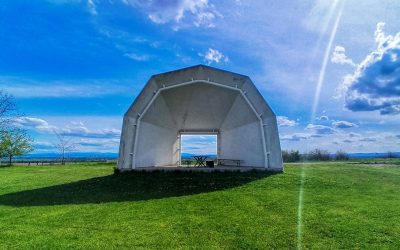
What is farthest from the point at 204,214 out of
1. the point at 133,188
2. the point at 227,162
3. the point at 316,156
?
the point at 316,156

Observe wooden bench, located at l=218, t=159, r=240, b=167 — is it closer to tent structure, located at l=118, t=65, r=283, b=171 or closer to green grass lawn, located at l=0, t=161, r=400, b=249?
tent structure, located at l=118, t=65, r=283, b=171

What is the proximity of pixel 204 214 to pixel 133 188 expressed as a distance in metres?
5.19

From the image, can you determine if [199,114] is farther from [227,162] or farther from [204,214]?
[204,214]

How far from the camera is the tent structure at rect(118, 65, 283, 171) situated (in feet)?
60.2

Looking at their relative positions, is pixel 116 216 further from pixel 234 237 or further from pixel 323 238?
pixel 323 238

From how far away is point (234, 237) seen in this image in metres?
7.66

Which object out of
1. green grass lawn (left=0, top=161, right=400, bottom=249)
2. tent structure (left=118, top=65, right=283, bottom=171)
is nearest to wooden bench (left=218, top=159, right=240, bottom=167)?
tent structure (left=118, top=65, right=283, bottom=171)

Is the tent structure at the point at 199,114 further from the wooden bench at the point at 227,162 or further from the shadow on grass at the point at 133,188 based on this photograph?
the shadow on grass at the point at 133,188

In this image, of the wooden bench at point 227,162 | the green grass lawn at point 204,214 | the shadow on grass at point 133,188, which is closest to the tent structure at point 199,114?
the wooden bench at point 227,162

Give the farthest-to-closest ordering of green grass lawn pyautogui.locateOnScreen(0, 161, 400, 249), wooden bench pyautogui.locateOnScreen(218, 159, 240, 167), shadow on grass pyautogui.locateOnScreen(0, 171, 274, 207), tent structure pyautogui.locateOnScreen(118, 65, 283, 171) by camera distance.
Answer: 1. wooden bench pyautogui.locateOnScreen(218, 159, 240, 167)
2. tent structure pyautogui.locateOnScreen(118, 65, 283, 171)
3. shadow on grass pyautogui.locateOnScreen(0, 171, 274, 207)
4. green grass lawn pyautogui.locateOnScreen(0, 161, 400, 249)

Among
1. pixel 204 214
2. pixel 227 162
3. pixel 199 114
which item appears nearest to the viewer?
pixel 204 214

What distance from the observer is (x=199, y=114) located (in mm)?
24000

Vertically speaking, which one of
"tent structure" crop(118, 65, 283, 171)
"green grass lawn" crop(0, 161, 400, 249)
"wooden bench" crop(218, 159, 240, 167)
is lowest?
"green grass lawn" crop(0, 161, 400, 249)

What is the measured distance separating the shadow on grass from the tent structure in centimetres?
191
